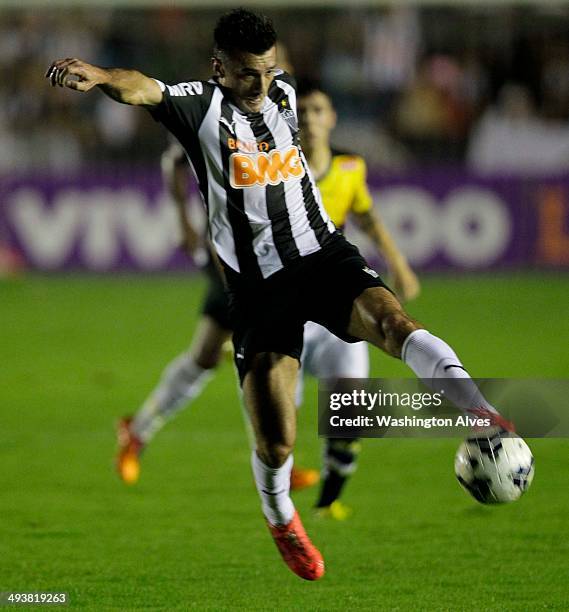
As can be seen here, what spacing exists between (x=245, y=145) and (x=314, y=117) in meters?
1.58

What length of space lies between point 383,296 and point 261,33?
113 centimetres

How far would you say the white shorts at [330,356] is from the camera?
677 centimetres

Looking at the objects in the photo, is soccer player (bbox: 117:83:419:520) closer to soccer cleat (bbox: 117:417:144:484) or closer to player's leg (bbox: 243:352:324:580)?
soccer cleat (bbox: 117:417:144:484)

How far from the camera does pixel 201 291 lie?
15.7 metres

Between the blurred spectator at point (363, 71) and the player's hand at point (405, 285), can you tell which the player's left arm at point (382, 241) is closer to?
the player's hand at point (405, 285)

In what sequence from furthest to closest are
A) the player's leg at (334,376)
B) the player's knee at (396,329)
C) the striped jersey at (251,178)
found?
1. the player's leg at (334,376)
2. the striped jersey at (251,178)
3. the player's knee at (396,329)

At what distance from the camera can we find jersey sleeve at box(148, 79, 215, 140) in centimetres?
515

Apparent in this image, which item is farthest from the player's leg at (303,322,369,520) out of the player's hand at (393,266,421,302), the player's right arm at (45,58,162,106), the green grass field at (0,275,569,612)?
the player's right arm at (45,58,162,106)

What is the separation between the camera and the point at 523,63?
1745 cm

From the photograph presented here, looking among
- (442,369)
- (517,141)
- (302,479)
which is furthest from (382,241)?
(517,141)

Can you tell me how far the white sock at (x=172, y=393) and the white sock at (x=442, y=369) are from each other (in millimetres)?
3311

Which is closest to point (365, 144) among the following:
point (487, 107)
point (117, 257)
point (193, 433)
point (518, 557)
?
point (487, 107)

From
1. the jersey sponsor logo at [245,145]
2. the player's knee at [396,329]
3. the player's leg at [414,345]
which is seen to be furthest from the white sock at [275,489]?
the jersey sponsor logo at [245,145]

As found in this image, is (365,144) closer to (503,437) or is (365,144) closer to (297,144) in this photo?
(297,144)
